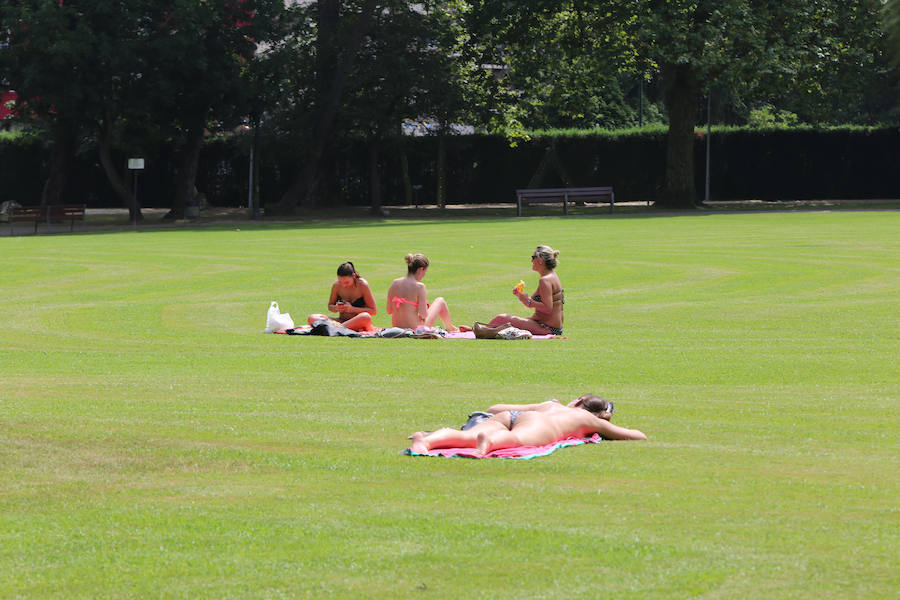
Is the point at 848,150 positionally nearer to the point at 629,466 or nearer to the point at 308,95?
the point at 308,95

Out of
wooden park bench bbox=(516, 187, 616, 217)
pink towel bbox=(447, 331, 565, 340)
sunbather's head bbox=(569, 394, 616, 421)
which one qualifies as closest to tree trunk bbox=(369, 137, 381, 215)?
wooden park bench bbox=(516, 187, 616, 217)

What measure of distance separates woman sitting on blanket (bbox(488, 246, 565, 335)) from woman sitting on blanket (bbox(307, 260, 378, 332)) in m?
1.91

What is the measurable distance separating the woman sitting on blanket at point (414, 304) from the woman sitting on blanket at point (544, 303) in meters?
0.81

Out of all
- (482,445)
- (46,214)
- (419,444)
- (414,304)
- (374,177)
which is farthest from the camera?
(374,177)

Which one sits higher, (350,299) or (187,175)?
(187,175)

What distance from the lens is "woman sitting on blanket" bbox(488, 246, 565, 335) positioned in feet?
54.9

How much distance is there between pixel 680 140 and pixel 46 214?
A: 2541cm

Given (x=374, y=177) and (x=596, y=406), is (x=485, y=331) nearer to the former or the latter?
(x=596, y=406)

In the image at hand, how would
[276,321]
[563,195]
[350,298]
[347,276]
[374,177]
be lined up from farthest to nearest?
[374,177] < [563,195] < [350,298] < [347,276] < [276,321]

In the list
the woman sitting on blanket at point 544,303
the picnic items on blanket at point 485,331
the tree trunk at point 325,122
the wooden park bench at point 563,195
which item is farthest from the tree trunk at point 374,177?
the picnic items on blanket at point 485,331

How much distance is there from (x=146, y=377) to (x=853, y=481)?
7155 millimetres

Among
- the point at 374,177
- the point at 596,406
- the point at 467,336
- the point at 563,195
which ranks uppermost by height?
the point at 374,177

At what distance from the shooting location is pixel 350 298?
18.1 meters

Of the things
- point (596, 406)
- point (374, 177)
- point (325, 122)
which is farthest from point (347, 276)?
point (374, 177)
